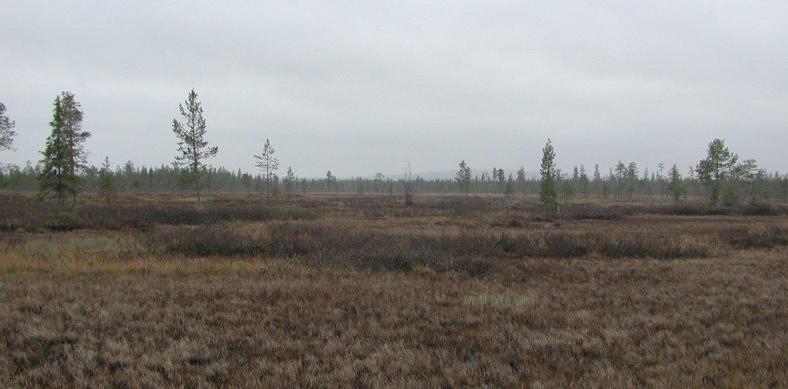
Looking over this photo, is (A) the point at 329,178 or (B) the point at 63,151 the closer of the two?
(B) the point at 63,151

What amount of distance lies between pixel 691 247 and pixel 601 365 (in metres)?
15.3

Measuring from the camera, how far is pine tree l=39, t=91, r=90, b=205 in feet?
111

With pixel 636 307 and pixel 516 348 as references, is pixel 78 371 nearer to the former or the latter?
pixel 516 348

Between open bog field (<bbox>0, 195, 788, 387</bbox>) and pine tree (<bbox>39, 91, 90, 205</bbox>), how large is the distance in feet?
67.4

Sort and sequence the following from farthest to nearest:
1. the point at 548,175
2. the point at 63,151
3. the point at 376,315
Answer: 1. the point at 548,175
2. the point at 63,151
3. the point at 376,315

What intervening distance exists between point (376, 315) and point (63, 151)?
3535 cm

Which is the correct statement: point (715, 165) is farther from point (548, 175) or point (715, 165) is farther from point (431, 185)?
point (431, 185)

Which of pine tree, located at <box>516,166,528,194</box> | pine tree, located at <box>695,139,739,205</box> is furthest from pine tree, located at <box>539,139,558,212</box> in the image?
pine tree, located at <box>516,166,528,194</box>

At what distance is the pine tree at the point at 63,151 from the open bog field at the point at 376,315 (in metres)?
20.5

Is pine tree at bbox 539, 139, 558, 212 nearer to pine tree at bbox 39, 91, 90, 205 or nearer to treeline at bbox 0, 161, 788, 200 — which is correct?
treeline at bbox 0, 161, 788, 200

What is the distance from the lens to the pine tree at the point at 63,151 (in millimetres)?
33969

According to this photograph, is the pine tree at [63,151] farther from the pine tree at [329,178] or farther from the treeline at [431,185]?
the pine tree at [329,178]

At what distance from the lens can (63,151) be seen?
34250mm

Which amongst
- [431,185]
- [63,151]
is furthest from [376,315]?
[431,185]
